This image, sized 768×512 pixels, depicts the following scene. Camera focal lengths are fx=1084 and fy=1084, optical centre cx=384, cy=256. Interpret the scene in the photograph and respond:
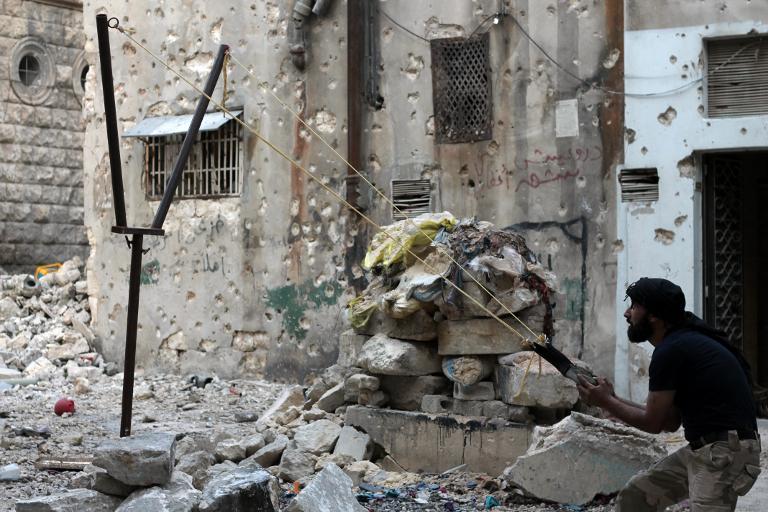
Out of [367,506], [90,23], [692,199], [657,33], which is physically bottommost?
[367,506]

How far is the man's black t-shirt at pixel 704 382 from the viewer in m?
4.71

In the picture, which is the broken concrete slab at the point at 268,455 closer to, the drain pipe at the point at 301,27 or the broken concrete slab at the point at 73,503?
the broken concrete slab at the point at 73,503

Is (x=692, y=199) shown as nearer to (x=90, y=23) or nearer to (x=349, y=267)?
(x=349, y=267)

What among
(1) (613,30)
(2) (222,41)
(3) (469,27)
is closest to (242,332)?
(2) (222,41)

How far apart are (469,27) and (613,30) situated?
163cm

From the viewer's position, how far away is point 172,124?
13641mm

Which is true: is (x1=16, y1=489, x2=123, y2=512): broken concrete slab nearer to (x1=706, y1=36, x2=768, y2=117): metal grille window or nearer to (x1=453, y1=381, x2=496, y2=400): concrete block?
(x1=453, y1=381, x2=496, y2=400): concrete block

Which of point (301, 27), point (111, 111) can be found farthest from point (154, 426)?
point (301, 27)

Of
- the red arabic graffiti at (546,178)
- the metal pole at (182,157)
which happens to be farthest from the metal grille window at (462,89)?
the metal pole at (182,157)

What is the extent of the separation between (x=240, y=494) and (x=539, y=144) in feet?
A: 21.0

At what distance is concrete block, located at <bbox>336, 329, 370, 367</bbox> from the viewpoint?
340 inches

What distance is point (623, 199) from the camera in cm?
1057

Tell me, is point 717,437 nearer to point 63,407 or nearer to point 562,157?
point 562,157

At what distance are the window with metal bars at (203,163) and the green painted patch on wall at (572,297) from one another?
4513mm
